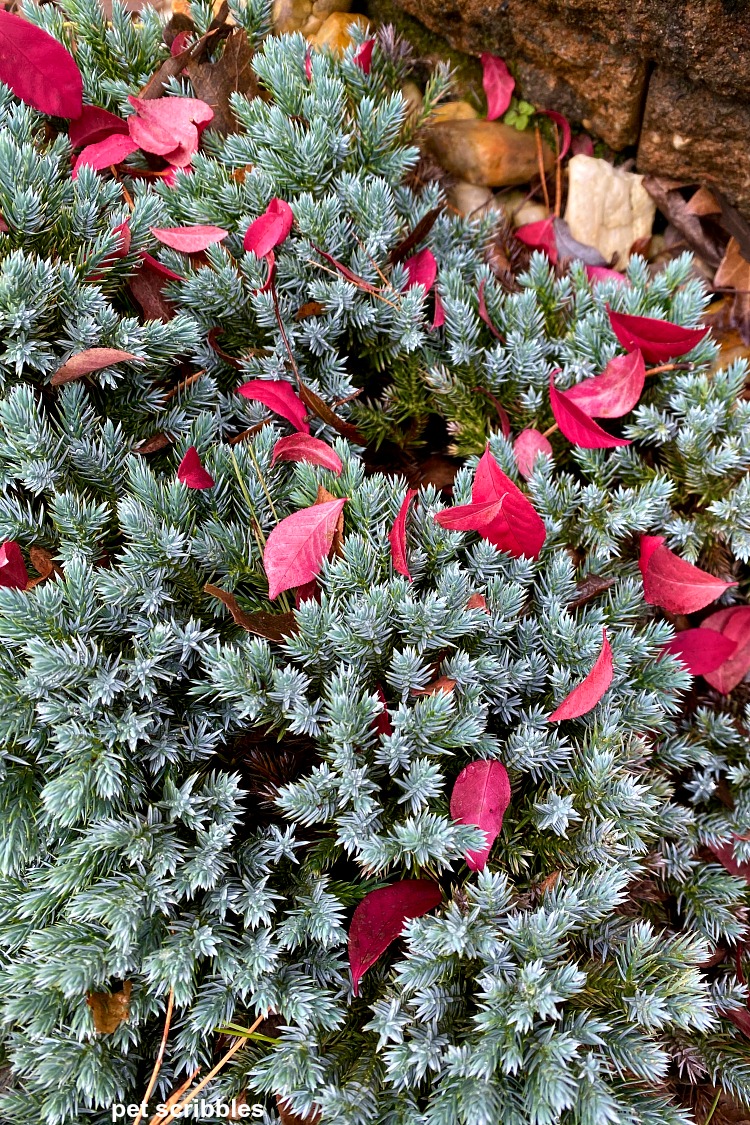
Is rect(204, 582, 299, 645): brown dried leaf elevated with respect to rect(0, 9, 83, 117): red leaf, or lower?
lower

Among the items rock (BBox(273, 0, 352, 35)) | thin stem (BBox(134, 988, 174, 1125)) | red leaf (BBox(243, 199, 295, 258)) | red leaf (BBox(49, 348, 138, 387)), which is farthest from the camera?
rock (BBox(273, 0, 352, 35))

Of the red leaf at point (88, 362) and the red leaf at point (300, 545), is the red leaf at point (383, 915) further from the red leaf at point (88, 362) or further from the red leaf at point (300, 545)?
the red leaf at point (88, 362)

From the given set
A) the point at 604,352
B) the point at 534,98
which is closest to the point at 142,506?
the point at 604,352

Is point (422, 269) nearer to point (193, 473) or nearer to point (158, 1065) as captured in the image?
point (193, 473)

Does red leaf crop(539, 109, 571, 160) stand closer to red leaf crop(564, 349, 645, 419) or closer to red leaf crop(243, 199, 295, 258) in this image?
red leaf crop(564, 349, 645, 419)

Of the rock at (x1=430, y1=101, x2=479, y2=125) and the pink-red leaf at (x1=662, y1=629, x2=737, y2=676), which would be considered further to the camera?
the rock at (x1=430, y1=101, x2=479, y2=125)

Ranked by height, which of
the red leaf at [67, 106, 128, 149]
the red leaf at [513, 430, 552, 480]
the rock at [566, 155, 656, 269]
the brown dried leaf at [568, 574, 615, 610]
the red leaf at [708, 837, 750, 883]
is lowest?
the red leaf at [708, 837, 750, 883]

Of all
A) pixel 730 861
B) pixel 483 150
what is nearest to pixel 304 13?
pixel 483 150

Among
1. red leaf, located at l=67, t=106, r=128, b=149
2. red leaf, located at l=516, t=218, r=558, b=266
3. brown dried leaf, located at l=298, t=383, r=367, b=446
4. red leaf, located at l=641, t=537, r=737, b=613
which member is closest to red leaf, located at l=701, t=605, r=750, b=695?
red leaf, located at l=641, t=537, r=737, b=613
